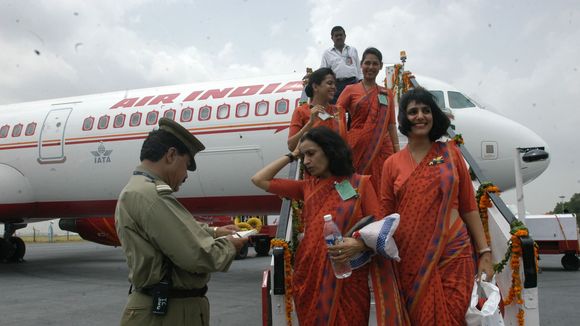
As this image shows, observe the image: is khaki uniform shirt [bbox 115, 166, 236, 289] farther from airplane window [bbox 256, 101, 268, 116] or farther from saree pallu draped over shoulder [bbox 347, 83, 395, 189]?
airplane window [bbox 256, 101, 268, 116]

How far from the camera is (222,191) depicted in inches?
356

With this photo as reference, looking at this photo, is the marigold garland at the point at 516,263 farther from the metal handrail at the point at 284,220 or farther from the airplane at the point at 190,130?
the airplane at the point at 190,130

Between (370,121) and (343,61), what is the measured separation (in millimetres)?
1975

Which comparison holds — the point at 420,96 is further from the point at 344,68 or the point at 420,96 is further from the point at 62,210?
the point at 62,210

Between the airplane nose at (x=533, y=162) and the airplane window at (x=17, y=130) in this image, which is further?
the airplane window at (x=17, y=130)

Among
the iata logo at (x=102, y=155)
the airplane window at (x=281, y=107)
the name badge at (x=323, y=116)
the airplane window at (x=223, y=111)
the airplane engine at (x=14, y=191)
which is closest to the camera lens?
the name badge at (x=323, y=116)

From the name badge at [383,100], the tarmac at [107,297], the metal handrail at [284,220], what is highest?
the name badge at [383,100]

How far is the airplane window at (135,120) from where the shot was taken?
9.72m

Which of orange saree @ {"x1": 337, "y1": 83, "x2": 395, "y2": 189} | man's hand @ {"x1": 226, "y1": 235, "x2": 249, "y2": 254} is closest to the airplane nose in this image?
orange saree @ {"x1": 337, "y1": 83, "x2": 395, "y2": 189}

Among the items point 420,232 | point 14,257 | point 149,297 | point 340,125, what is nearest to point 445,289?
point 420,232

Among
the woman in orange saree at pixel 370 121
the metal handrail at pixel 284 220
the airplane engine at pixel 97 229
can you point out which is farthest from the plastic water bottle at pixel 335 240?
the airplane engine at pixel 97 229

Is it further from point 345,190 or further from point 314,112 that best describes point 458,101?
point 345,190

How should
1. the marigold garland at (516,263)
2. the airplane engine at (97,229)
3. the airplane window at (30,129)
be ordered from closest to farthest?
the marigold garland at (516,263) < the airplane window at (30,129) < the airplane engine at (97,229)

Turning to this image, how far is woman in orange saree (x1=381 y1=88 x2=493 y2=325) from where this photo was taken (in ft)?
7.52
